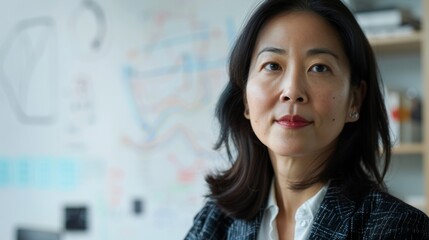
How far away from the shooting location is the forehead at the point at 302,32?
3.50 ft

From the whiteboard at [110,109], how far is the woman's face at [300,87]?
1.68 m

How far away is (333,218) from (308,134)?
16 cm

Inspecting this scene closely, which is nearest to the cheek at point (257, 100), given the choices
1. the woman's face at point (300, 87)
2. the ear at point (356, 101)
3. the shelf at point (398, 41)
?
the woman's face at point (300, 87)

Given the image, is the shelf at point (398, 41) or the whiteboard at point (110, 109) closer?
the shelf at point (398, 41)

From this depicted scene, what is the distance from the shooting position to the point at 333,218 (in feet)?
3.51

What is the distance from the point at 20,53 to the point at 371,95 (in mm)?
2713

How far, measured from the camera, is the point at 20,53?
346 centimetres

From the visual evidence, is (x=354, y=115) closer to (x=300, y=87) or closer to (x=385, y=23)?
(x=300, y=87)

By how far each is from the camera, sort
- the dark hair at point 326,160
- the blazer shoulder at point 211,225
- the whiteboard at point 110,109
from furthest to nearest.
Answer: the whiteboard at point 110,109
the blazer shoulder at point 211,225
the dark hair at point 326,160

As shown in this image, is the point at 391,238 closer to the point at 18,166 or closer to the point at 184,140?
the point at 184,140

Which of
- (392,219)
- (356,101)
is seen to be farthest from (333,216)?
(356,101)

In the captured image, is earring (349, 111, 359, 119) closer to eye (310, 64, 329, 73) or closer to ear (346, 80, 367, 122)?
ear (346, 80, 367, 122)

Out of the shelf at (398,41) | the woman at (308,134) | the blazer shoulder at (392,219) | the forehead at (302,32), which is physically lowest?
the blazer shoulder at (392,219)

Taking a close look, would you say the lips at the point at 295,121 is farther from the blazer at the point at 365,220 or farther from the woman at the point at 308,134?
the blazer at the point at 365,220
